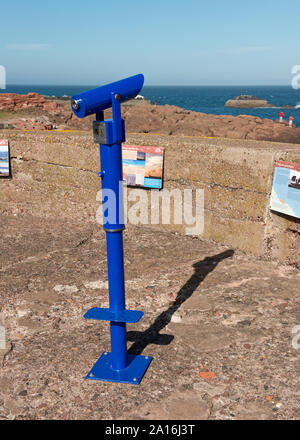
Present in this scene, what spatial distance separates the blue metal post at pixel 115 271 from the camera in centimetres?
295

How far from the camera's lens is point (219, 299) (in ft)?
15.3

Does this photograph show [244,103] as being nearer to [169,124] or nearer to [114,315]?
[169,124]

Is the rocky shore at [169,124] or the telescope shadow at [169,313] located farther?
the rocky shore at [169,124]

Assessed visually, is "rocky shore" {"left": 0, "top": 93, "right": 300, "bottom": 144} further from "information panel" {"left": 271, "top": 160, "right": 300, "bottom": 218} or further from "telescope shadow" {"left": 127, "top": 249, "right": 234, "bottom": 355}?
"telescope shadow" {"left": 127, "top": 249, "right": 234, "bottom": 355}

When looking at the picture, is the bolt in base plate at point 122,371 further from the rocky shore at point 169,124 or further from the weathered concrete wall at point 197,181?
the rocky shore at point 169,124

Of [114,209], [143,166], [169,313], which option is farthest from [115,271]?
[143,166]

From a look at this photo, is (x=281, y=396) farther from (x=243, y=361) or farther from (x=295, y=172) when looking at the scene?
(x=295, y=172)

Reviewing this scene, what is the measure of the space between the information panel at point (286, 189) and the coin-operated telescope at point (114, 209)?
273cm

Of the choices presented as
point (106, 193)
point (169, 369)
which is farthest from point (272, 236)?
point (106, 193)

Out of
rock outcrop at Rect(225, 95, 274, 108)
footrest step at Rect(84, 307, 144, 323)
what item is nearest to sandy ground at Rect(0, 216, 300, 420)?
footrest step at Rect(84, 307, 144, 323)

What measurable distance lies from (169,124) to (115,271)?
10809 millimetres

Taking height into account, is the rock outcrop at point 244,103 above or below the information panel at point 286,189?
above

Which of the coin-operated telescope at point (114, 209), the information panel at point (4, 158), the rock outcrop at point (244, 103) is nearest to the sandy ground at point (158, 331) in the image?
the coin-operated telescope at point (114, 209)

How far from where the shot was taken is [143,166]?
6.70 metres
